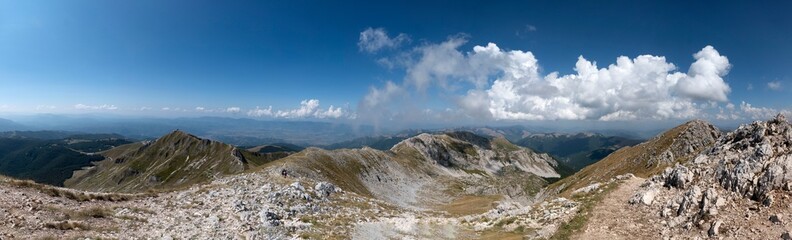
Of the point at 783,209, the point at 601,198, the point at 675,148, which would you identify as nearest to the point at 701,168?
the point at 601,198

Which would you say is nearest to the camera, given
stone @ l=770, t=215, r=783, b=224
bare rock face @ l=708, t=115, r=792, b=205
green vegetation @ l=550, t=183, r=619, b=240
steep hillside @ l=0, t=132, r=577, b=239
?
stone @ l=770, t=215, r=783, b=224

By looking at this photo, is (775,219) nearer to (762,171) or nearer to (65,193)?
(762,171)

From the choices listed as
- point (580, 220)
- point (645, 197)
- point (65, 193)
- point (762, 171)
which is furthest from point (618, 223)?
point (65, 193)

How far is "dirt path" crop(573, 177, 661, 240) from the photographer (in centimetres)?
2838

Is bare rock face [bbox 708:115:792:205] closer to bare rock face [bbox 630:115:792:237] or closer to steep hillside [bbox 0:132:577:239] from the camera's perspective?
bare rock face [bbox 630:115:792:237]

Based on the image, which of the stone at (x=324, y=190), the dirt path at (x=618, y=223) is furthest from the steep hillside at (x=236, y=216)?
the dirt path at (x=618, y=223)

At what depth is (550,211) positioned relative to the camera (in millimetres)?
38750

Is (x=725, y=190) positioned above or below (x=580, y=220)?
above

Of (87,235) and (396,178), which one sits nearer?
(87,235)

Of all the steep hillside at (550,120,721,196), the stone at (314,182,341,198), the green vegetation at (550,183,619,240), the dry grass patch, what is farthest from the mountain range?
the steep hillside at (550,120,721,196)

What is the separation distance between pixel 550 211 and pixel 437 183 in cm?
16253

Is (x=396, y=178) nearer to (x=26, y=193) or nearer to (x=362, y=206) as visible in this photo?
(x=362, y=206)

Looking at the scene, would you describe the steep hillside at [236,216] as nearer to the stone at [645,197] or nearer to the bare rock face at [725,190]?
the stone at [645,197]

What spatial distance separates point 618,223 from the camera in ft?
101
